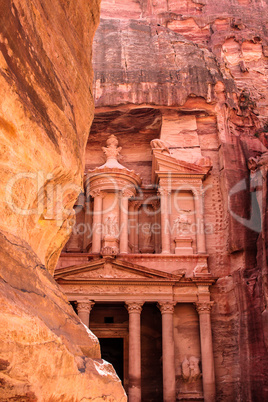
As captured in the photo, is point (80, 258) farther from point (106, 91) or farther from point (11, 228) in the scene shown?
point (11, 228)

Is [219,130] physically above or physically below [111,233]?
above

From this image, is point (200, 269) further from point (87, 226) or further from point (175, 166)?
point (87, 226)

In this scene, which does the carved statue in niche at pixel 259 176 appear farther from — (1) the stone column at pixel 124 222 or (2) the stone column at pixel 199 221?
(1) the stone column at pixel 124 222

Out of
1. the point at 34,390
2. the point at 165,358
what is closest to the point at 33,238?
the point at 34,390

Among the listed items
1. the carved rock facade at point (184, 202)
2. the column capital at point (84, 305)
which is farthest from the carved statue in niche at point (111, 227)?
the column capital at point (84, 305)

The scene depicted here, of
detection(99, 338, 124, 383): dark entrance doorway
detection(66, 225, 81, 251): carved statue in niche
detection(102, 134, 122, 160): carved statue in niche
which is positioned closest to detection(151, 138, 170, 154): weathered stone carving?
detection(102, 134, 122, 160): carved statue in niche

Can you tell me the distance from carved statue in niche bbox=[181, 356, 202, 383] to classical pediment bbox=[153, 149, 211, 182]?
8.03 metres

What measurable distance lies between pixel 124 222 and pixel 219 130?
659 centimetres

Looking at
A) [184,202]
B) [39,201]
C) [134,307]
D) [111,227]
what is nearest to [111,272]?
[134,307]

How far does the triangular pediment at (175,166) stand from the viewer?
19203 mm

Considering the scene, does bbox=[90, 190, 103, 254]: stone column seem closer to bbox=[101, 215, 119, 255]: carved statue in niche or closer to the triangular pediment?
bbox=[101, 215, 119, 255]: carved statue in niche

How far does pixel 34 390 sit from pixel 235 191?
16577 millimetres

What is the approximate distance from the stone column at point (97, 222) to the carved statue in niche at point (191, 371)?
5.62m

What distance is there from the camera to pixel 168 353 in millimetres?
15477
